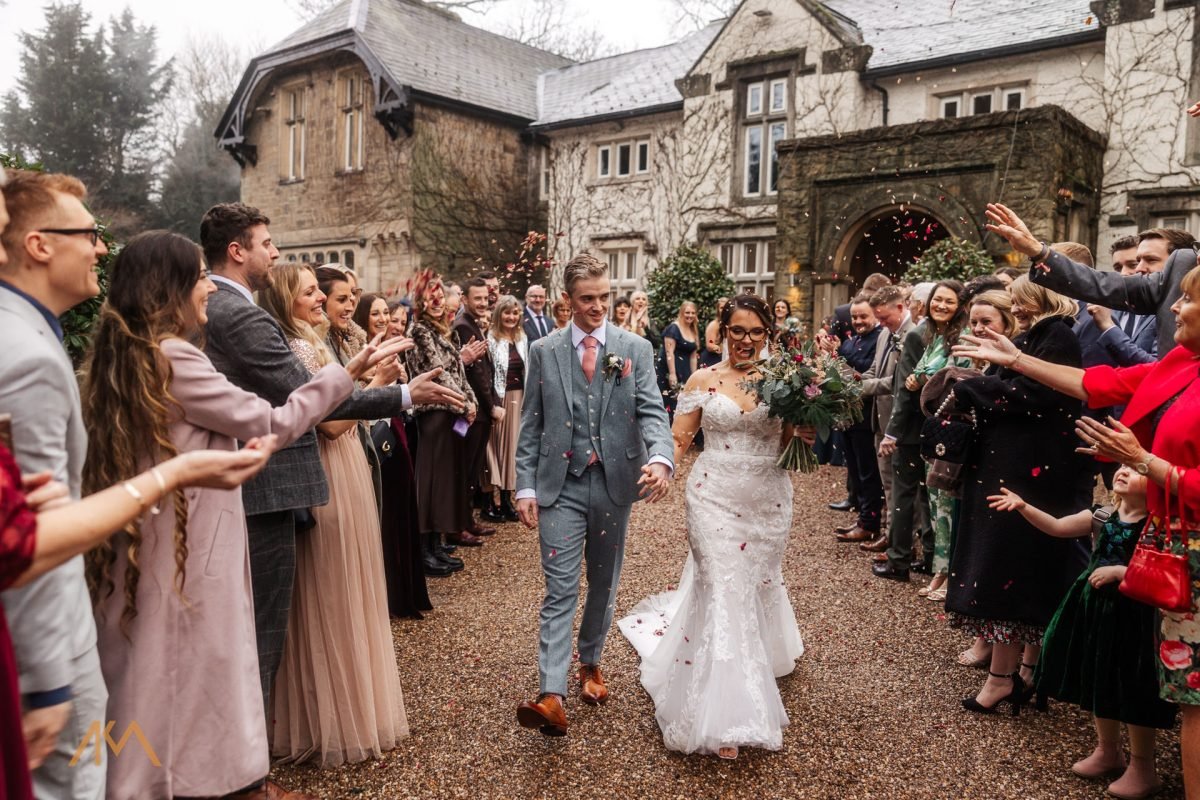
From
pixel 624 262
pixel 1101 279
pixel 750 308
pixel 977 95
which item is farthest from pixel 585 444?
pixel 624 262

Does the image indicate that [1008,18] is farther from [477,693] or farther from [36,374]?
[36,374]

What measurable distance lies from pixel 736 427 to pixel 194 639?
267 centimetres

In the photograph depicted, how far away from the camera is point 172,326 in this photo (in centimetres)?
277

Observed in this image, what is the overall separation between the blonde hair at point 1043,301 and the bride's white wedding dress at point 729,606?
1417mm

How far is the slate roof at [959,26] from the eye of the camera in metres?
14.5

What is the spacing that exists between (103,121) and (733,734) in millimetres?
38666

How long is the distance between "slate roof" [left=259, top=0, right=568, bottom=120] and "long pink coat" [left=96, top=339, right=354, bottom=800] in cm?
1814

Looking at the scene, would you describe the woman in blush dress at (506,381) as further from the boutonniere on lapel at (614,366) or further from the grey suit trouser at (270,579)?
the grey suit trouser at (270,579)

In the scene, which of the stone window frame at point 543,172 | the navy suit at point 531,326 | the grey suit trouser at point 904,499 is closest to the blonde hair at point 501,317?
the navy suit at point 531,326

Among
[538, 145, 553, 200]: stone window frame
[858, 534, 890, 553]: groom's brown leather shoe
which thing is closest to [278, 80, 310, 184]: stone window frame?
[538, 145, 553, 200]: stone window frame

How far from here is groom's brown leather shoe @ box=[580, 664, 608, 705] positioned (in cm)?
438

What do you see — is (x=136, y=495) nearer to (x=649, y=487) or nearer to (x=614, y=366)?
(x=649, y=487)

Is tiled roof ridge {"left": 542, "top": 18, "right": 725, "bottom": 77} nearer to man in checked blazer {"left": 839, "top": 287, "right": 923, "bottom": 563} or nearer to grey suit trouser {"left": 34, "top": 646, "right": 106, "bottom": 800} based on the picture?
man in checked blazer {"left": 839, "top": 287, "right": 923, "bottom": 563}

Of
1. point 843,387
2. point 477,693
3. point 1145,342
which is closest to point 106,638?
point 477,693
